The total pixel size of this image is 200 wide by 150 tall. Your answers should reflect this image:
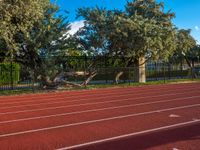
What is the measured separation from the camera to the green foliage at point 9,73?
25047 millimetres

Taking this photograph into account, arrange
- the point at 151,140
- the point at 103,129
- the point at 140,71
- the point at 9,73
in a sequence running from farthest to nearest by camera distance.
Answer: the point at 140,71 → the point at 9,73 → the point at 103,129 → the point at 151,140

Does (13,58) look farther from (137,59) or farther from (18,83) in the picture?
(137,59)

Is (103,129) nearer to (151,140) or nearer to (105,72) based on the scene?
(151,140)

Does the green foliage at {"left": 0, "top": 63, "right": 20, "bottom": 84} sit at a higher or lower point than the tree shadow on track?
higher

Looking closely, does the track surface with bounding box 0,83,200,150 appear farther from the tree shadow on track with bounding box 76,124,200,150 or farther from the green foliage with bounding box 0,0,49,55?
the green foliage with bounding box 0,0,49,55

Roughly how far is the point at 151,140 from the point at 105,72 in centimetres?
2204

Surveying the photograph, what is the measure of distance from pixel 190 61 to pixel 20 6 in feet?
106

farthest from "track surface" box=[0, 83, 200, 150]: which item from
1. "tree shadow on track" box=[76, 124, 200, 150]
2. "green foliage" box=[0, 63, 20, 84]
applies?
"green foliage" box=[0, 63, 20, 84]

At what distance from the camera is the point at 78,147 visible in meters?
6.98

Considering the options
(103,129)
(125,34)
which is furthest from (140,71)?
(103,129)

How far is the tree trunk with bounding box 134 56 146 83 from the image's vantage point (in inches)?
1243

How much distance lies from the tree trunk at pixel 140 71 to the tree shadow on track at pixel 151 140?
75.6ft

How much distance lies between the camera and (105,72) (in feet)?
96.4

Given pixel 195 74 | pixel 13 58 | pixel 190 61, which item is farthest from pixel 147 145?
pixel 190 61
